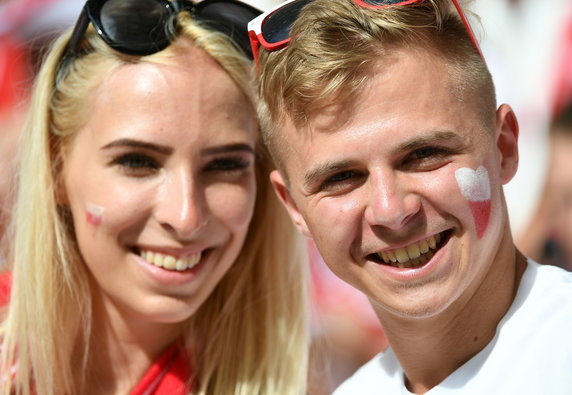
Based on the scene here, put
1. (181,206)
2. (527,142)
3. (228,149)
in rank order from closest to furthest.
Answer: (181,206) → (228,149) → (527,142)

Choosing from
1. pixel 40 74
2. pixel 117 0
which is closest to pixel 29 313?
pixel 40 74

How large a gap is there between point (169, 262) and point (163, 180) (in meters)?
0.27

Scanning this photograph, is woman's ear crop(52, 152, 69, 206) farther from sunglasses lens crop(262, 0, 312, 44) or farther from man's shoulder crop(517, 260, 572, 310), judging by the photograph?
man's shoulder crop(517, 260, 572, 310)

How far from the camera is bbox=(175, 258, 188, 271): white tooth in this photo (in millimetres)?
2451

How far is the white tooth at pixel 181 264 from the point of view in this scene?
8.04 feet

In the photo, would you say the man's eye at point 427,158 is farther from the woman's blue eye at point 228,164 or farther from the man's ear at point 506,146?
the woman's blue eye at point 228,164

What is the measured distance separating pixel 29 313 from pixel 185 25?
3.57ft

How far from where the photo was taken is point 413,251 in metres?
1.77

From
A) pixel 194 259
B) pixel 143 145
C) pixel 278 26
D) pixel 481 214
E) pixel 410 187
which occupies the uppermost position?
pixel 278 26

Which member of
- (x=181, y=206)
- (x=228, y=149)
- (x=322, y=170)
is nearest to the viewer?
(x=322, y=170)

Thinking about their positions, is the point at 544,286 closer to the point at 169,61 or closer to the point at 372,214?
the point at 372,214

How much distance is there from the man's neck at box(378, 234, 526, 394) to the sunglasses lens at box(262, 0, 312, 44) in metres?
0.76

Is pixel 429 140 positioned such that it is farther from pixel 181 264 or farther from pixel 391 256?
pixel 181 264

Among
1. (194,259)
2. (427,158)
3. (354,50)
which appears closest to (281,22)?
(354,50)
